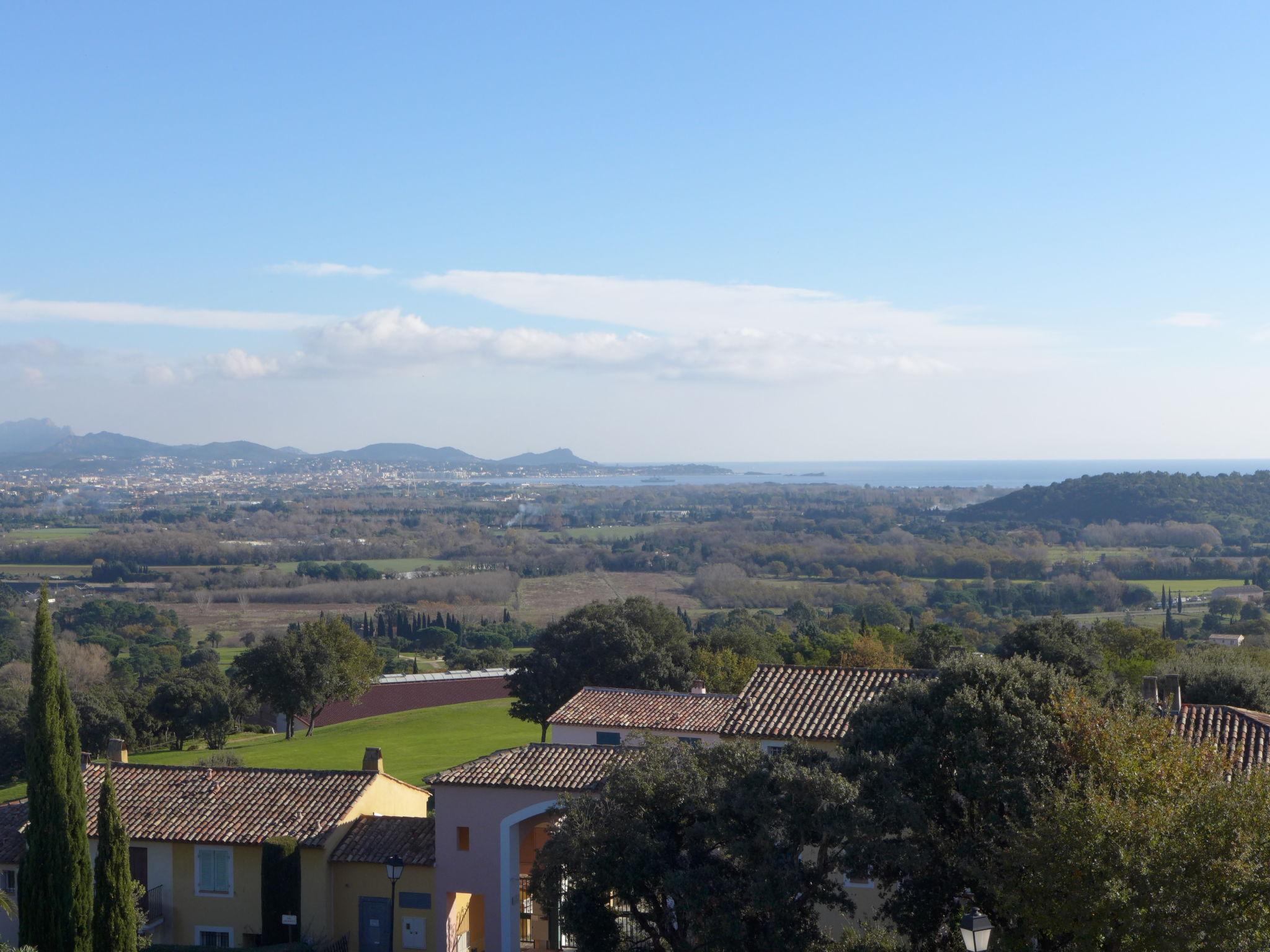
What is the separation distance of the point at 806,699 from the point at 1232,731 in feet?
18.2

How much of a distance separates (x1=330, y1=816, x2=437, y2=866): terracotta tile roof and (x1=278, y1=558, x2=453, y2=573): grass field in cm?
9393

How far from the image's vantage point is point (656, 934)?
12.6 meters

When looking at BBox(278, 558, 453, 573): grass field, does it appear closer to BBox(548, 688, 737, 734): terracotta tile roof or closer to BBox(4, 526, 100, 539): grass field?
BBox(4, 526, 100, 539): grass field

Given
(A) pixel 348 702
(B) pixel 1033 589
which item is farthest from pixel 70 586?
(B) pixel 1033 589

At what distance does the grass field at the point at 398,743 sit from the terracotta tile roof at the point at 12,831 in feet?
26.0

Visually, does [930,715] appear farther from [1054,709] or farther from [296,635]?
[296,635]

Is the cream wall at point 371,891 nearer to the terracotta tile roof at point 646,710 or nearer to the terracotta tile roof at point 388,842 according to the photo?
the terracotta tile roof at point 388,842

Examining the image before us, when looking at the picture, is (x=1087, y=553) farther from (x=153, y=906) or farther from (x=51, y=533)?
(x=51, y=533)

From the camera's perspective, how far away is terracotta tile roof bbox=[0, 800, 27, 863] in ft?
55.2

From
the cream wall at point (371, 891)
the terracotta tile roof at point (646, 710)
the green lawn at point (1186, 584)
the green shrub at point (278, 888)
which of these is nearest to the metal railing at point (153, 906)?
the green shrub at point (278, 888)

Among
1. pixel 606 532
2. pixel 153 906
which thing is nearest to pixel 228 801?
pixel 153 906

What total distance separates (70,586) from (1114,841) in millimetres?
102427

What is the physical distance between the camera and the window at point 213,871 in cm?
1644

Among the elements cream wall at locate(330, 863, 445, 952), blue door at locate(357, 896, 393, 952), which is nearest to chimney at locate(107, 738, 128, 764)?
cream wall at locate(330, 863, 445, 952)
